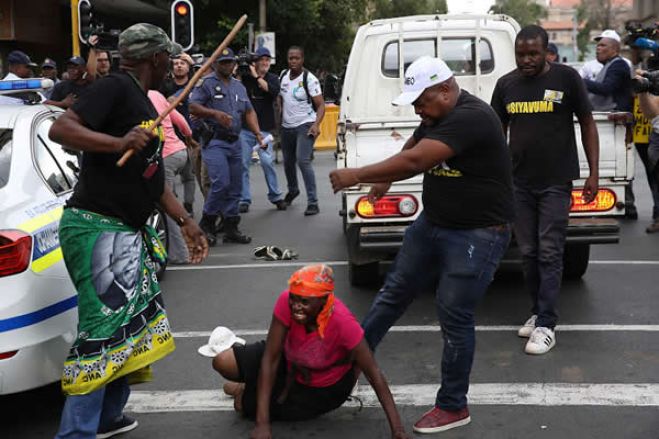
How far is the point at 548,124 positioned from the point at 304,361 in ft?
7.82

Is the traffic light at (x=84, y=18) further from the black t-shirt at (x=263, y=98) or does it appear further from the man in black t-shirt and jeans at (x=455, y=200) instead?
the man in black t-shirt and jeans at (x=455, y=200)

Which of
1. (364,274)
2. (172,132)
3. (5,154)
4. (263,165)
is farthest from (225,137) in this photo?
(5,154)

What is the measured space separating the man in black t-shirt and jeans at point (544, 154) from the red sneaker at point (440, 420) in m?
1.29

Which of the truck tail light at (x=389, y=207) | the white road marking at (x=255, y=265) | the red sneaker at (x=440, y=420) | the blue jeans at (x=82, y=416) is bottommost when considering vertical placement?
the white road marking at (x=255, y=265)

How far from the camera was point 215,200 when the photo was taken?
9516 millimetres

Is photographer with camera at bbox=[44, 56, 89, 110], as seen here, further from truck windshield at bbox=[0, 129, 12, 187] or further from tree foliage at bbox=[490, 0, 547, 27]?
tree foliage at bbox=[490, 0, 547, 27]

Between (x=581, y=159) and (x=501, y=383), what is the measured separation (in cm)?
228

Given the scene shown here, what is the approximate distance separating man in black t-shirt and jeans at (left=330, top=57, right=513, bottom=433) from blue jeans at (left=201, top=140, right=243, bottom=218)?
499cm

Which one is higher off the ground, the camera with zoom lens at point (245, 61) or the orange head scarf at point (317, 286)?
the camera with zoom lens at point (245, 61)

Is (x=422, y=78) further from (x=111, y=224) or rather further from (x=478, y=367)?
(x=478, y=367)

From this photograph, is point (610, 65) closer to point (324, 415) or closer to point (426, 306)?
point (426, 306)

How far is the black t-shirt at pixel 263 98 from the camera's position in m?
12.1

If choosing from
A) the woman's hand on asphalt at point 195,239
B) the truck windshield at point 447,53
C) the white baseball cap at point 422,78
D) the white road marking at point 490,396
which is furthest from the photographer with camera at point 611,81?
the woman's hand on asphalt at point 195,239

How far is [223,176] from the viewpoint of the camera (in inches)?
373
